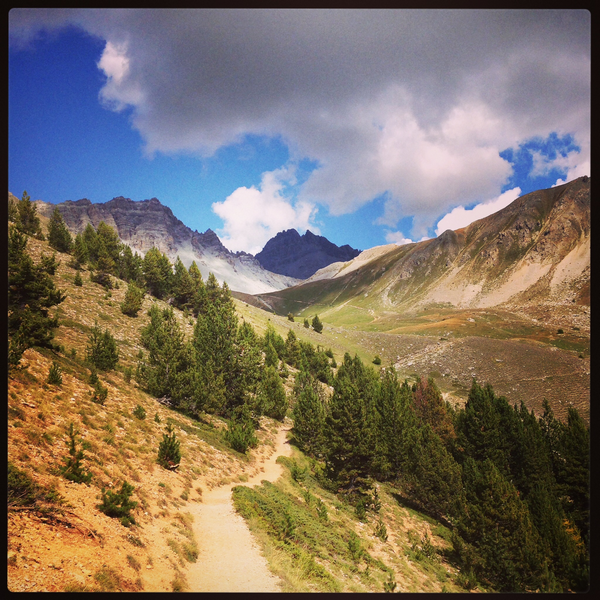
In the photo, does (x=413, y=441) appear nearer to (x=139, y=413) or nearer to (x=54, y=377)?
(x=139, y=413)

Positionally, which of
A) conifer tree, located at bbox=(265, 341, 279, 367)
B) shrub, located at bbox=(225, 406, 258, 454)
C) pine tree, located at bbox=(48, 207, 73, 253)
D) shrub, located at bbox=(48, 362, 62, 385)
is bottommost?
shrub, located at bbox=(225, 406, 258, 454)

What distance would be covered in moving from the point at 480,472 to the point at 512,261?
558 feet

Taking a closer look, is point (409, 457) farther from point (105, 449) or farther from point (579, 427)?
point (105, 449)

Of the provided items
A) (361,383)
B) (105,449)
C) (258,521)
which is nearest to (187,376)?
(105,449)

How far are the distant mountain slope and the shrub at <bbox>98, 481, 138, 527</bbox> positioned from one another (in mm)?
146070

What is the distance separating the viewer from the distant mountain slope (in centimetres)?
12838

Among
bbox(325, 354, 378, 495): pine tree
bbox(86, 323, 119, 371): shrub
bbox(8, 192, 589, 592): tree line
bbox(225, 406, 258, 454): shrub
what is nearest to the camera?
bbox(8, 192, 589, 592): tree line

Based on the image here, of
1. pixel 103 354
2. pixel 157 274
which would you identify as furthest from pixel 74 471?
pixel 157 274

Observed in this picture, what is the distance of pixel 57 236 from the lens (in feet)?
144

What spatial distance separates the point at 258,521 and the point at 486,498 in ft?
46.1

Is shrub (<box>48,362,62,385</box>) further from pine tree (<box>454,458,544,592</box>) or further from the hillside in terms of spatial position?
pine tree (<box>454,458,544,592</box>)

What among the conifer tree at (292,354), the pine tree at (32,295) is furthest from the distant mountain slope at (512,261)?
the pine tree at (32,295)

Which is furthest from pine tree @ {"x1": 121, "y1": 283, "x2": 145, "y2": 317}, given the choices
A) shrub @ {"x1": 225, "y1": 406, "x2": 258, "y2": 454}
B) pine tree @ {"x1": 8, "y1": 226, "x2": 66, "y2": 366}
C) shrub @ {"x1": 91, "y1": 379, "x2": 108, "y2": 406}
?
shrub @ {"x1": 91, "y1": 379, "x2": 108, "y2": 406}

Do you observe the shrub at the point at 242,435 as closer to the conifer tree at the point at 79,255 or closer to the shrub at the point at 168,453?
the shrub at the point at 168,453
